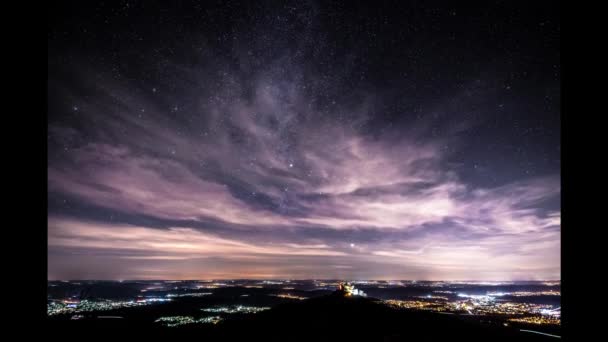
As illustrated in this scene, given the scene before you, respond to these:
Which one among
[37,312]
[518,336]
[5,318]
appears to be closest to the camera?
[5,318]

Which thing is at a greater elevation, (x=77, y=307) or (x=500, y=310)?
(x=500, y=310)

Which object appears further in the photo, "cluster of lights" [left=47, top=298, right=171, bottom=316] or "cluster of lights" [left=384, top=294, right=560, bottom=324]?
"cluster of lights" [left=47, top=298, right=171, bottom=316]

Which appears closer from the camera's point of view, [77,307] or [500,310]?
[500,310]

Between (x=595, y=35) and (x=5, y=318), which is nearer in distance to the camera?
(x=5, y=318)

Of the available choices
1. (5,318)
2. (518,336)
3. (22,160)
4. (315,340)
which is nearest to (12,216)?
(22,160)

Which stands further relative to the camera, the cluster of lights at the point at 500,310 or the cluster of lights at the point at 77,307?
the cluster of lights at the point at 77,307

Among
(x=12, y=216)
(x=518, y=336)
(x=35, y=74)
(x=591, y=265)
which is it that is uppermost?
(x=35, y=74)

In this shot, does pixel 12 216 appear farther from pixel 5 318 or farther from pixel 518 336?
pixel 518 336

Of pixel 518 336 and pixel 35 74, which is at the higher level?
pixel 35 74

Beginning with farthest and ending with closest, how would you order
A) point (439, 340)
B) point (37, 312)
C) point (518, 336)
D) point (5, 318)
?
point (518, 336), point (439, 340), point (37, 312), point (5, 318)
